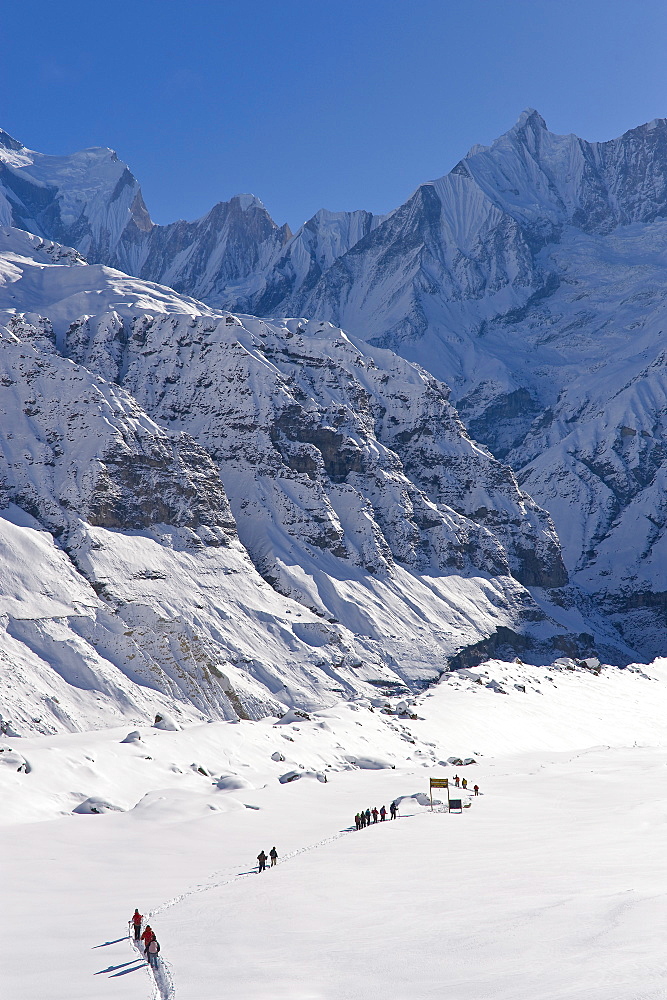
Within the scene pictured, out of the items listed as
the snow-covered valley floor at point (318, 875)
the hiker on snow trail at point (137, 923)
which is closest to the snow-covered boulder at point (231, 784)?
the snow-covered valley floor at point (318, 875)

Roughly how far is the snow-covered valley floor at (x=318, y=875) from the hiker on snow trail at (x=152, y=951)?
1.77ft

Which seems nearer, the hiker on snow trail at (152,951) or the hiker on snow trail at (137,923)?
the hiker on snow trail at (152,951)

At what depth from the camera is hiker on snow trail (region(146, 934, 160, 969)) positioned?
2897cm

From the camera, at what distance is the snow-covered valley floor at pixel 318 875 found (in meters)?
25.8

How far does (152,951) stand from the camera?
29.0 meters

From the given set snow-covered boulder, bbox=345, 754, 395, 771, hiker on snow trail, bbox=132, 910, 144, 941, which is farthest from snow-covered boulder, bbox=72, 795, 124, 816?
snow-covered boulder, bbox=345, 754, 395, 771

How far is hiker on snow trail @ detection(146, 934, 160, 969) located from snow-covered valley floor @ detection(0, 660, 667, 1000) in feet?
1.77

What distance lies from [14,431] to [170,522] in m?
25.8

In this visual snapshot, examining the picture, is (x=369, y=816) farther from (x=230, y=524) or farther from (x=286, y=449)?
(x=286, y=449)

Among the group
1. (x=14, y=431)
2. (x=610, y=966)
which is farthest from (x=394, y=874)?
(x=14, y=431)

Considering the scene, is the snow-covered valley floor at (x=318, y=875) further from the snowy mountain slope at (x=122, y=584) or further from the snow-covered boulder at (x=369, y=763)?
the snowy mountain slope at (x=122, y=584)

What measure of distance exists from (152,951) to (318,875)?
14732 mm

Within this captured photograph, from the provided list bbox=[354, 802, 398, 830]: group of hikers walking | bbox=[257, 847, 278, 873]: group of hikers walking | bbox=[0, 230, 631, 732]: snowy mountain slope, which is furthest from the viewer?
bbox=[0, 230, 631, 732]: snowy mountain slope

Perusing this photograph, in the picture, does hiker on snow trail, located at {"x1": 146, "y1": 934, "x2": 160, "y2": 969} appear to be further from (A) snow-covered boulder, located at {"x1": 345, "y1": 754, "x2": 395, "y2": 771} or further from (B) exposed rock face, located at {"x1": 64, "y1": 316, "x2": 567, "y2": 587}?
(B) exposed rock face, located at {"x1": 64, "y1": 316, "x2": 567, "y2": 587}
